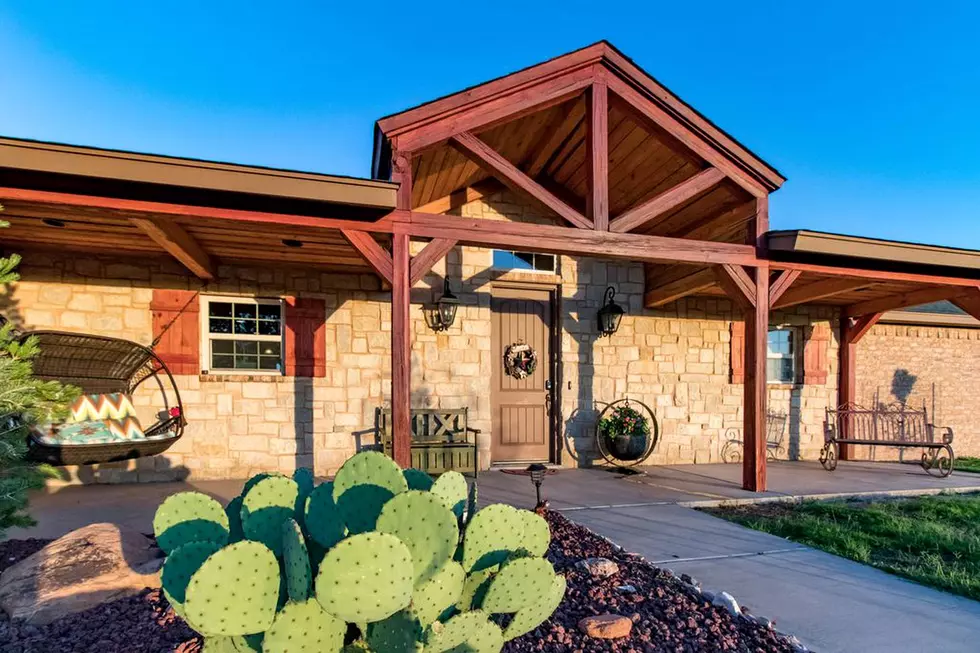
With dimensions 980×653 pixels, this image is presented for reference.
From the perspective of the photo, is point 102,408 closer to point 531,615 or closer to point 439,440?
point 439,440

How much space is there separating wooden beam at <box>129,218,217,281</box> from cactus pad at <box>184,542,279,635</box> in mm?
3431

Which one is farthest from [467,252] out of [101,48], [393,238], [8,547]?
[101,48]

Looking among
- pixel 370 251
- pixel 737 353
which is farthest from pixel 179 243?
pixel 737 353

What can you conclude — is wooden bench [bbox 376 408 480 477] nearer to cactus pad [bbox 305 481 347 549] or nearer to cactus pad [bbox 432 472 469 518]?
cactus pad [bbox 432 472 469 518]

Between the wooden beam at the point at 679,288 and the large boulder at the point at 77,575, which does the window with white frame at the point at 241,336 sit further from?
the wooden beam at the point at 679,288

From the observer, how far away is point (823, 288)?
604 centimetres

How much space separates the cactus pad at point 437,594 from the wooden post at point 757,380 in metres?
4.42

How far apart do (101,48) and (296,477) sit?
54.6 feet

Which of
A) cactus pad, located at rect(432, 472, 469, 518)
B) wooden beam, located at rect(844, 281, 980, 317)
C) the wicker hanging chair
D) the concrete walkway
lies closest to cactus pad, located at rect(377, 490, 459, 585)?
cactus pad, located at rect(432, 472, 469, 518)

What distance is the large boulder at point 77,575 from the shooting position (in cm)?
231

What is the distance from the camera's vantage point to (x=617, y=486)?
5465 mm

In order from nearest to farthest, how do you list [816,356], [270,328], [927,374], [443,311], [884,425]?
[270,328] → [443,311] → [816,356] → [884,425] → [927,374]

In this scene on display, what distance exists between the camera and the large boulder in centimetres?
231

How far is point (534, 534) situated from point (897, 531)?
3733mm
